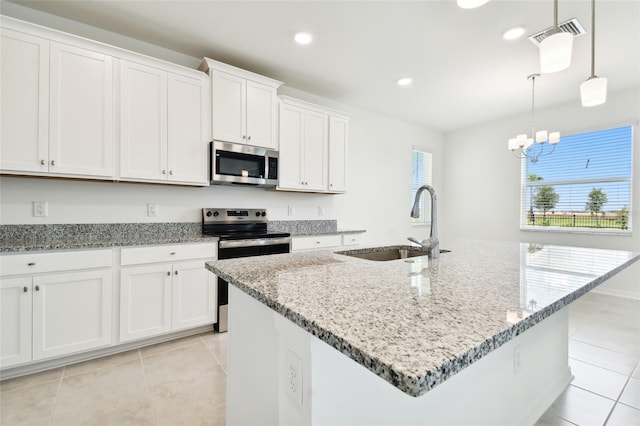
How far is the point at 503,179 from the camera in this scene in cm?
482

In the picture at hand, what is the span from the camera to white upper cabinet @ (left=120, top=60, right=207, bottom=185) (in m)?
2.39

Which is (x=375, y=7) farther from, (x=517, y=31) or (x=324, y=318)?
(x=324, y=318)

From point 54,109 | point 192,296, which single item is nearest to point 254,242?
point 192,296

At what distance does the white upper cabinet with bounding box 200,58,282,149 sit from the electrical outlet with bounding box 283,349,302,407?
2.49 meters

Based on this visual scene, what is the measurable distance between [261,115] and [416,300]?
275 cm

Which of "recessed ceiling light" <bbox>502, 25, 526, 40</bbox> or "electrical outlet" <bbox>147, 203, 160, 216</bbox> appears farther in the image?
"electrical outlet" <bbox>147, 203, 160, 216</bbox>

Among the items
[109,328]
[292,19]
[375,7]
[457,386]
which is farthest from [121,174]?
[457,386]

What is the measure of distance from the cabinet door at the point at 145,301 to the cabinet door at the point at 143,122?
805 millimetres

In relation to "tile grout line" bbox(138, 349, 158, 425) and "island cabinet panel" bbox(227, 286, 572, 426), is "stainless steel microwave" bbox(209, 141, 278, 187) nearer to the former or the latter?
"tile grout line" bbox(138, 349, 158, 425)

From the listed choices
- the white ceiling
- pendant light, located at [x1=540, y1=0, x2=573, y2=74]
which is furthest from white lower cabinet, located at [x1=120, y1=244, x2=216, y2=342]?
pendant light, located at [x1=540, y1=0, x2=573, y2=74]

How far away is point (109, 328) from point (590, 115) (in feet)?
19.5

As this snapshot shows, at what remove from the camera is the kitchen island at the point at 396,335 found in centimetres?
53

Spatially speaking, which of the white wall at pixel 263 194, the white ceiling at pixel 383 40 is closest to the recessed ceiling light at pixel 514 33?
the white ceiling at pixel 383 40

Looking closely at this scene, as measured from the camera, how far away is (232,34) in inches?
102
